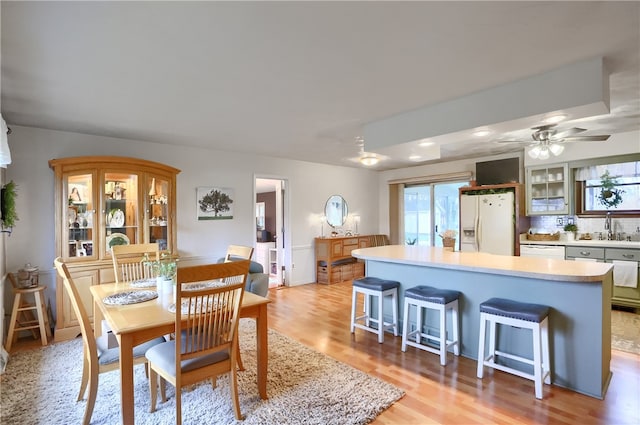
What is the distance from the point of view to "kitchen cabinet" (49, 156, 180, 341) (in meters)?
3.69

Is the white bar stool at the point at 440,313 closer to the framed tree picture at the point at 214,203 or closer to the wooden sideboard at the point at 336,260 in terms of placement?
the wooden sideboard at the point at 336,260

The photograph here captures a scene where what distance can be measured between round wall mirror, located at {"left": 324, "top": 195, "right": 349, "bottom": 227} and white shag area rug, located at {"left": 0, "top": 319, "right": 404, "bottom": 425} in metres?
4.07

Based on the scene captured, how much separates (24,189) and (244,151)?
2820 millimetres

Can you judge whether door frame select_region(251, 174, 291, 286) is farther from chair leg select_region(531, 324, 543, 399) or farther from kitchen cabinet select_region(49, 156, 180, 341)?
chair leg select_region(531, 324, 543, 399)

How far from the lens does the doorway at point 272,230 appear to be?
6395 millimetres

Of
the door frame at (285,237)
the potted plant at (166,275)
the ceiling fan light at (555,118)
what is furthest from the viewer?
the door frame at (285,237)

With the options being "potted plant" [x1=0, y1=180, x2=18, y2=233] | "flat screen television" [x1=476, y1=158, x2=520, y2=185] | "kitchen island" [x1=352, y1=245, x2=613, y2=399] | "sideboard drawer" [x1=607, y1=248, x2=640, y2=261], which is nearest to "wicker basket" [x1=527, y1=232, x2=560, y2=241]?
"sideboard drawer" [x1=607, y1=248, x2=640, y2=261]

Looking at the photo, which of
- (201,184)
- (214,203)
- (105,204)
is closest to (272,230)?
(214,203)

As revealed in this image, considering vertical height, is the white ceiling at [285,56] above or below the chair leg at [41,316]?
above

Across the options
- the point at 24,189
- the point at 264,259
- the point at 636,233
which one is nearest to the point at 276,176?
the point at 264,259

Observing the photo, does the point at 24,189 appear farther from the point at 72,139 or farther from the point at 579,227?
the point at 579,227

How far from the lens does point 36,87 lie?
265 cm

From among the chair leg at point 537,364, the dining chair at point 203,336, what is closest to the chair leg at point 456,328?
the chair leg at point 537,364

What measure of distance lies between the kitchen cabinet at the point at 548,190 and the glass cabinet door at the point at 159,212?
554 cm
